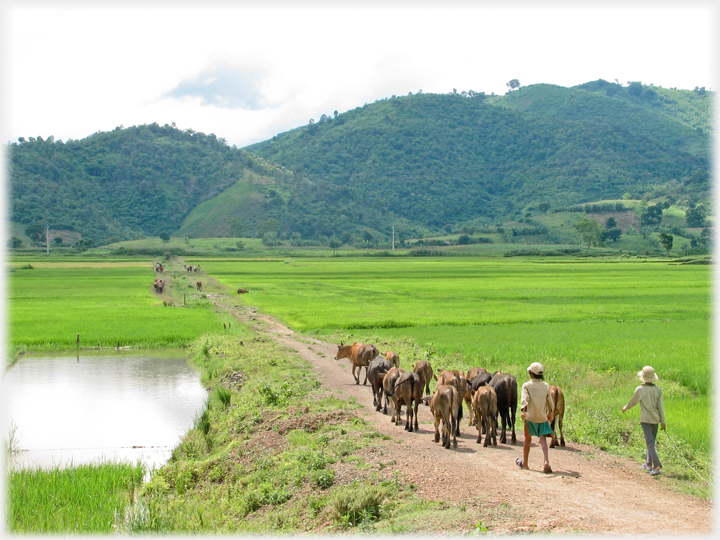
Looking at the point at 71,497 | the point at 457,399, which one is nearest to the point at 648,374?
the point at 457,399

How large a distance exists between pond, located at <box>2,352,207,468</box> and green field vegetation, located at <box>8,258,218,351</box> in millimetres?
2156

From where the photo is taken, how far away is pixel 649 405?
9781 mm

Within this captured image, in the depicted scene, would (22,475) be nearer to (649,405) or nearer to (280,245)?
(649,405)

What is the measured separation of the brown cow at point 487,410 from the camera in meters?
10.8

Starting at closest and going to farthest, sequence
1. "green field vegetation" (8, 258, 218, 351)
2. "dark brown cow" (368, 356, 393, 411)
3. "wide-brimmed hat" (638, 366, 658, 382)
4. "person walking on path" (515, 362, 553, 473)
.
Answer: "person walking on path" (515, 362, 553, 473), "wide-brimmed hat" (638, 366, 658, 382), "dark brown cow" (368, 356, 393, 411), "green field vegetation" (8, 258, 218, 351)

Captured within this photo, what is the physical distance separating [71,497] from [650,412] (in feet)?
33.2

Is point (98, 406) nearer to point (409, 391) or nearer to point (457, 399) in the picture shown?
point (409, 391)

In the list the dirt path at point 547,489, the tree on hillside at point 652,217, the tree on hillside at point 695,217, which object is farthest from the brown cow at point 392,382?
the tree on hillside at point 652,217

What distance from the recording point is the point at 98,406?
59.2 ft

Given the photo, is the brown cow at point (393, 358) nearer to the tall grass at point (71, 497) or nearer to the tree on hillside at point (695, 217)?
the tall grass at point (71, 497)

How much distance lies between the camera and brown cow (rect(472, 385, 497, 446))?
35.6 ft

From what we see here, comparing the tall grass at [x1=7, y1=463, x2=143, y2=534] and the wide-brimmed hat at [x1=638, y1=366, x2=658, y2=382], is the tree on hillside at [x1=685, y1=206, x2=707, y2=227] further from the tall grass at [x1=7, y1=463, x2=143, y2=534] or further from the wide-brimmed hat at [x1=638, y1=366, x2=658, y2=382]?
the tall grass at [x1=7, y1=463, x2=143, y2=534]

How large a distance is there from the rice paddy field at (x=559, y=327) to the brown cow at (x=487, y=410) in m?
1.98

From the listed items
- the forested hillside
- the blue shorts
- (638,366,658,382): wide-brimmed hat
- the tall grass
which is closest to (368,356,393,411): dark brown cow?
the blue shorts
